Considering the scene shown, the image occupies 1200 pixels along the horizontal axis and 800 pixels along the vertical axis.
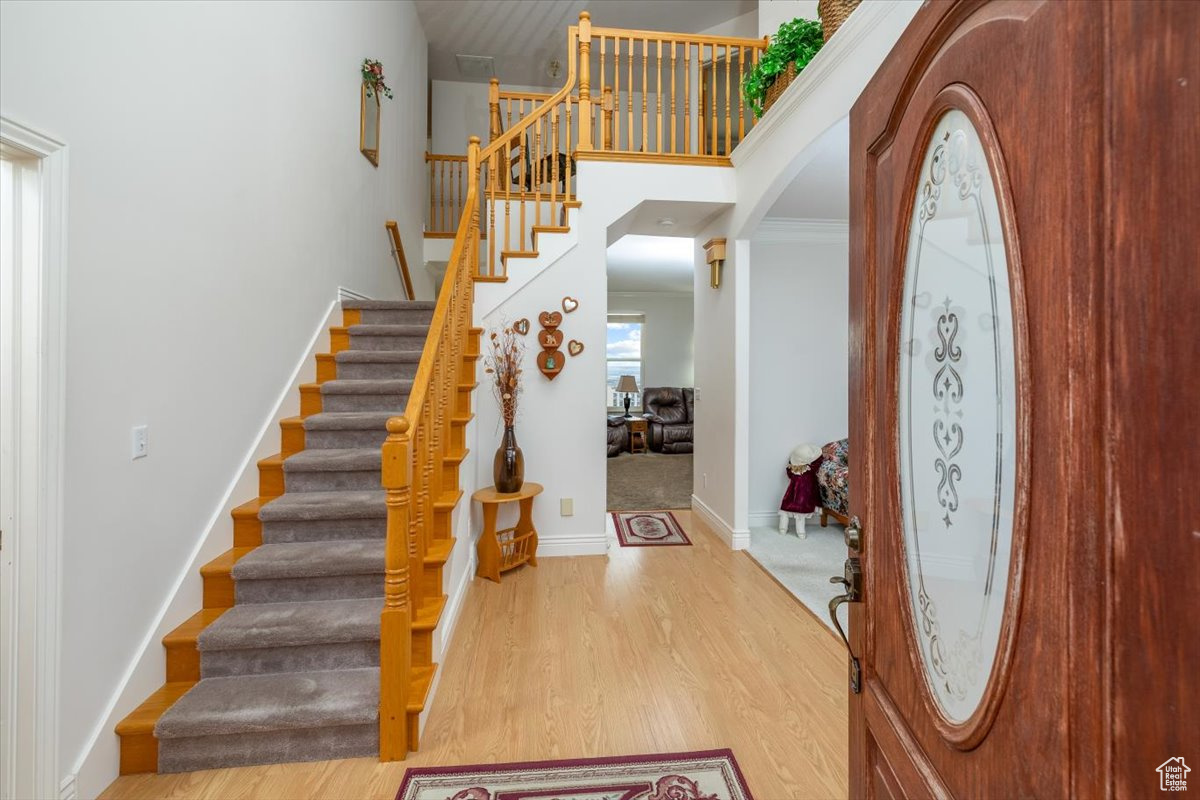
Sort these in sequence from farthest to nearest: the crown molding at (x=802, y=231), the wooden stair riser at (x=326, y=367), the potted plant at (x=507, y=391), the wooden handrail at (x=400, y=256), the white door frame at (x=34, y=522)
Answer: the wooden handrail at (x=400, y=256) → the crown molding at (x=802, y=231) → the wooden stair riser at (x=326, y=367) → the potted plant at (x=507, y=391) → the white door frame at (x=34, y=522)

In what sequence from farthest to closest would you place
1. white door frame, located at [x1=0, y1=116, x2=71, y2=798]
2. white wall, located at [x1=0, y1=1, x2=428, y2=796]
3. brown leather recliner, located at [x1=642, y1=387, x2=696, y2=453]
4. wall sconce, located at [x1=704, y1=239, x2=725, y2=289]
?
1. brown leather recliner, located at [x1=642, y1=387, x2=696, y2=453]
2. wall sconce, located at [x1=704, y1=239, x2=725, y2=289]
3. white wall, located at [x1=0, y1=1, x2=428, y2=796]
4. white door frame, located at [x1=0, y1=116, x2=71, y2=798]

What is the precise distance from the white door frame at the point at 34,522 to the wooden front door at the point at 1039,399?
6.88 ft

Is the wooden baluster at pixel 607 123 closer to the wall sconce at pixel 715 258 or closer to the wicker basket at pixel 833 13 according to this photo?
the wall sconce at pixel 715 258

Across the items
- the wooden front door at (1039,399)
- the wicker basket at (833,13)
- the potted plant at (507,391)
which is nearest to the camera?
the wooden front door at (1039,399)

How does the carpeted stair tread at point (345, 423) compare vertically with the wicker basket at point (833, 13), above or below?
below

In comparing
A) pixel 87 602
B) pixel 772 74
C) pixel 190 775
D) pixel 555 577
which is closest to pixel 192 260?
pixel 87 602

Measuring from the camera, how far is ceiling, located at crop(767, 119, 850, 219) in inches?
102

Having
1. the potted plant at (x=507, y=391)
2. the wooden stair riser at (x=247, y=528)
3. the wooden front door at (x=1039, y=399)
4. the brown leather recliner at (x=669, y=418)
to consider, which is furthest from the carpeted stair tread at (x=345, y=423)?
the brown leather recliner at (x=669, y=418)

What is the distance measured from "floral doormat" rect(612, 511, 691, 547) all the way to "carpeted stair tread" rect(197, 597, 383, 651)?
224 cm

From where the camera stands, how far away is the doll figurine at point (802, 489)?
421 cm

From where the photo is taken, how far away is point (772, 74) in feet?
10.1

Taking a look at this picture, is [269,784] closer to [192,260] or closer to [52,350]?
[52,350]

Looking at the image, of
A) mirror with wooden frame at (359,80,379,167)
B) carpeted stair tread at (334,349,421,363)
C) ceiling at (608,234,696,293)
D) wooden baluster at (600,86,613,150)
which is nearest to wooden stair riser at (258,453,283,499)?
carpeted stair tread at (334,349,421,363)

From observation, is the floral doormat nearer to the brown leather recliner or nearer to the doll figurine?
the doll figurine
